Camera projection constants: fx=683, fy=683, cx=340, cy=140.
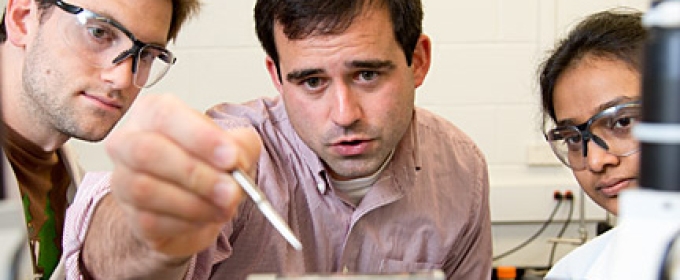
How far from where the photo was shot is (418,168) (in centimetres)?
165

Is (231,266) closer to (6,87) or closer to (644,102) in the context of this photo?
(6,87)

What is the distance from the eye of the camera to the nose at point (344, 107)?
4.42ft

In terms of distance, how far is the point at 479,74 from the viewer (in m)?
2.81

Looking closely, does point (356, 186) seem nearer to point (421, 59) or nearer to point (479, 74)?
point (421, 59)

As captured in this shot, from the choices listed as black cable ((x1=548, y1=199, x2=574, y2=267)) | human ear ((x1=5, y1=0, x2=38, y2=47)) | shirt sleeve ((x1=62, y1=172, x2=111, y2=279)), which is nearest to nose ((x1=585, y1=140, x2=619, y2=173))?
shirt sleeve ((x1=62, y1=172, x2=111, y2=279))

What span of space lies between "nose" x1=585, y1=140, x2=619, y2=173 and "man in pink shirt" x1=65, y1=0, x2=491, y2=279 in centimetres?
34

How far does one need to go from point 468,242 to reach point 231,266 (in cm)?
57

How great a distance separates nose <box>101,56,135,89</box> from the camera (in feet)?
4.96

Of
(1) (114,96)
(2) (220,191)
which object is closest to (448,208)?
(1) (114,96)

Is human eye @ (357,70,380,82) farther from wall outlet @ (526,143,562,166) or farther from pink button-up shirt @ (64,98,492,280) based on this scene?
wall outlet @ (526,143,562,166)

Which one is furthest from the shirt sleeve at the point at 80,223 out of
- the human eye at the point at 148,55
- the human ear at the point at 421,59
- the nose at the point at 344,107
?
the human ear at the point at 421,59

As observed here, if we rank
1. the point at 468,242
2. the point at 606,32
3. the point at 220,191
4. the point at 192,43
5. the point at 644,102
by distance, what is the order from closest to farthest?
the point at 644,102, the point at 220,191, the point at 606,32, the point at 468,242, the point at 192,43

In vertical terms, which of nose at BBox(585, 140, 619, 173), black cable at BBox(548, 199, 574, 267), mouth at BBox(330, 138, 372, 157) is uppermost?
mouth at BBox(330, 138, 372, 157)

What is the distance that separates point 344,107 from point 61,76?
26.1 inches
